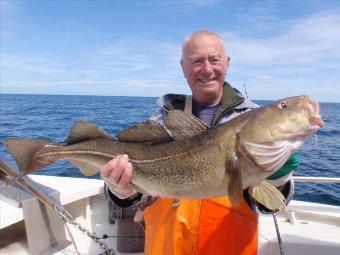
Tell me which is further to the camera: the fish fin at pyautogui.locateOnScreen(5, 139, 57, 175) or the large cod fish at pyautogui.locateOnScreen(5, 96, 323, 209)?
the fish fin at pyautogui.locateOnScreen(5, 139, 57, 175)

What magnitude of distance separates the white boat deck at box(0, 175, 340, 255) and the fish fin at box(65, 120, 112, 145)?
1.34 meters

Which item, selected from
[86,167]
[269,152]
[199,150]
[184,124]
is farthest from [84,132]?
[269,152]

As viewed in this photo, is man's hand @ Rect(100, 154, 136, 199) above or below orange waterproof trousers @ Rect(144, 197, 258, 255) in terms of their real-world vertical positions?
above

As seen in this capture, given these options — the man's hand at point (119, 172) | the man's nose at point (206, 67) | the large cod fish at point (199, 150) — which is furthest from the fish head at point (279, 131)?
the man's nose at point (206, 67)

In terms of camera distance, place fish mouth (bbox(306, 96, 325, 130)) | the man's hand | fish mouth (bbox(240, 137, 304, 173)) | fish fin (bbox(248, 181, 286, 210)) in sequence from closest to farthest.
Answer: fish mouth (bbox(306, 96, 325, 130)) → fish mouth (bbox(240, 137, 304, 173)) → fish fin (bbox(248, 181, 286, 210)) → the man's hand

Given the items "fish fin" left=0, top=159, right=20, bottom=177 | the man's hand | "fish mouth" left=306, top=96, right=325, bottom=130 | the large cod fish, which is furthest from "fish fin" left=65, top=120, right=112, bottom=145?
"fish mouth" left=306, top=96, right=325, bottom=130

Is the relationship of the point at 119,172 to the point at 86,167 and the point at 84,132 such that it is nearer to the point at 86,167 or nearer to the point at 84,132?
the point at 86,167

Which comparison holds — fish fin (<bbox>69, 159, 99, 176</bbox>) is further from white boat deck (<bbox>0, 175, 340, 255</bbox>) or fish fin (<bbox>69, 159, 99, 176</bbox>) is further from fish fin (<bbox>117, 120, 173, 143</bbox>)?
white boat deck (<bbox>0, 175, 340, 255</bbox>)

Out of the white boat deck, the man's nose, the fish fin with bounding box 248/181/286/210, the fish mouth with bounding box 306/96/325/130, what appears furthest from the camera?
the white boat deck

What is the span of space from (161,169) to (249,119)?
83 centimetres

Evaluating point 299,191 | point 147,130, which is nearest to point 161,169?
point 147,130

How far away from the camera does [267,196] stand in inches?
115

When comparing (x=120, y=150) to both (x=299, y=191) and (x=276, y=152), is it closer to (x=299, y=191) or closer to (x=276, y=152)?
(x=276, y=152)

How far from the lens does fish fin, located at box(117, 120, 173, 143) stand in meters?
3.11
